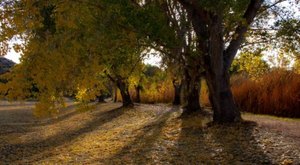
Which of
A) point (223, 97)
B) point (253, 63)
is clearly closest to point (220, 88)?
point (223, 97)

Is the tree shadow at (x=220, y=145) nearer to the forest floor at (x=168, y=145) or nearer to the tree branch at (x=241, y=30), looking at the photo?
the forest floor at (x=168, y=145)

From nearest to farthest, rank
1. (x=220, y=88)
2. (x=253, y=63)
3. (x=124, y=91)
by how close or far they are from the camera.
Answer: (x=220, y=88) < (x=253, y=63) < (x=124, y=91)

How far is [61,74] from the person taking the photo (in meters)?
9.97

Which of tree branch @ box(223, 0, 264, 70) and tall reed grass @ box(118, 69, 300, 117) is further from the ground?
tree branch @ box(223, 0, 264, 70)

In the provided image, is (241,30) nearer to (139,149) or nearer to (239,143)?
(239,143)

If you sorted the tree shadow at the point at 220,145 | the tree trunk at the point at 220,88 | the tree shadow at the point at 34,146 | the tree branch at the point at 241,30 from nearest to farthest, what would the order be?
1. the tree shadow at the point at 220,145
2. the tree shadow at the point at 34,146
3. the tree branch at the point at 241,30
4. the tree trunk at the point at 220,88

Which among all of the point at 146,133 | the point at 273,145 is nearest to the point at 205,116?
the point at 146,133

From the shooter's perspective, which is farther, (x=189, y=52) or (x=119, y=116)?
(x=119, y=116)

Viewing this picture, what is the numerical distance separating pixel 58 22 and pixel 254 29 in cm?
689

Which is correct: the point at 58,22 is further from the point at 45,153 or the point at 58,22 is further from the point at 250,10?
the point at 250,10

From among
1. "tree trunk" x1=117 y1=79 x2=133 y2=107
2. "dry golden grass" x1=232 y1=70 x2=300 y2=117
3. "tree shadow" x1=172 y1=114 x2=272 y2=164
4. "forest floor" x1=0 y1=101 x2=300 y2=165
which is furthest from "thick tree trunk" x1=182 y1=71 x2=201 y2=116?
"tree trunk" x1=117 y1=79 x2=133 y2=107

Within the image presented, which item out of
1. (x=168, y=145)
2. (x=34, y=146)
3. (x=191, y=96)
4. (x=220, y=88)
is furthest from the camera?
(x=191, y=96)

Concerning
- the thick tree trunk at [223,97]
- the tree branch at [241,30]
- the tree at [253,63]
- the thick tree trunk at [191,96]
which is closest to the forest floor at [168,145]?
the thick tree trunk at [223,97]

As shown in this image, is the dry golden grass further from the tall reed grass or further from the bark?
the bark
